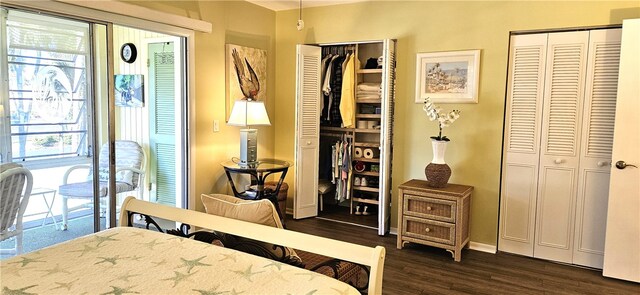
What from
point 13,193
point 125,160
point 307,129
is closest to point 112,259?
point 13,193

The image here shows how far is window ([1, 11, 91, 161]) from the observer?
2730mm

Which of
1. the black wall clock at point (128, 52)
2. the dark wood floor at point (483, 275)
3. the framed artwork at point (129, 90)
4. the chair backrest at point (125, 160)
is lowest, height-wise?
the dark wood floor at point (483, 275)

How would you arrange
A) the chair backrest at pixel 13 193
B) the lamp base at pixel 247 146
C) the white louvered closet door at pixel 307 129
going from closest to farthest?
the chair backrest at pixel 13 193, the lamp base at pixel 247 146, the white louvered closet door at pixel 307 129

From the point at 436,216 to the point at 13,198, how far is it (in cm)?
319

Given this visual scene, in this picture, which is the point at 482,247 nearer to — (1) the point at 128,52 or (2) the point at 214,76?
(2) the point at 214,76

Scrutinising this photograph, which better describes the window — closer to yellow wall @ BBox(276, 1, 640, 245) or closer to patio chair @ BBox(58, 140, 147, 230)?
patio chair @ BBox(58, 140, 147, 230)

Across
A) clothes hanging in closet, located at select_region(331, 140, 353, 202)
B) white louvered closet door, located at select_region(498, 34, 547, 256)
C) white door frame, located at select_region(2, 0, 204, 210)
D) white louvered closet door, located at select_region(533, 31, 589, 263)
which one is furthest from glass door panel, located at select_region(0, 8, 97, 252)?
white louvered closet door, located at select_region(533, 31, 589, 263)

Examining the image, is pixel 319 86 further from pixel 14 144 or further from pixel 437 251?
pixel 14 144

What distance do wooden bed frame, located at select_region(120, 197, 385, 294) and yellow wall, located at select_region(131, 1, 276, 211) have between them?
66.3 inches

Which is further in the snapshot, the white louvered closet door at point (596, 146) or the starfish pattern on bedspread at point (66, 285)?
the white louvered closet door at point (596, 146)

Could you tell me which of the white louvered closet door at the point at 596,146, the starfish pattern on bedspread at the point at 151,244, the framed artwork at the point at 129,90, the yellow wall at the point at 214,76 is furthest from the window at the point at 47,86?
the white louvered closet door at the point at 596,146

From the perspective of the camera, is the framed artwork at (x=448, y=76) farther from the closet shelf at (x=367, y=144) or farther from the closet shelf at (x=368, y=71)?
the closet shelf at (x=367, y=144)

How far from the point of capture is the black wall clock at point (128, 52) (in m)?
3.33

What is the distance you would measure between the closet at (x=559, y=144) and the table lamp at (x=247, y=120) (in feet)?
7.50
